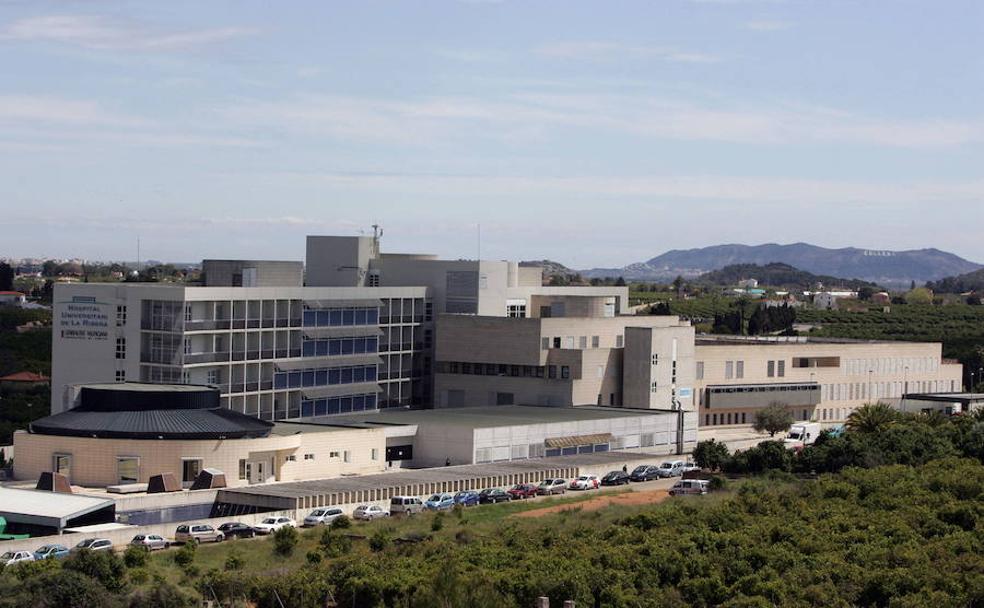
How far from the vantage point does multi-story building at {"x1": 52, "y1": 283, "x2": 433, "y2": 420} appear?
88188 mm

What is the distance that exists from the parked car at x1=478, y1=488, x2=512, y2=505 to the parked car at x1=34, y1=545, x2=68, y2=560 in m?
22.8

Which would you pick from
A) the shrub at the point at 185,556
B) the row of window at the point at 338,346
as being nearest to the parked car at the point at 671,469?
the row of window at the point at 338,346

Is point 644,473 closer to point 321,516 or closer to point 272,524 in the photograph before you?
point 321,516

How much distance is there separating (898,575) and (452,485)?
29465 mm

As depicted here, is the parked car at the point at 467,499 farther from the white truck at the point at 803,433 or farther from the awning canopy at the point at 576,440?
the white truck at the point at 803,433

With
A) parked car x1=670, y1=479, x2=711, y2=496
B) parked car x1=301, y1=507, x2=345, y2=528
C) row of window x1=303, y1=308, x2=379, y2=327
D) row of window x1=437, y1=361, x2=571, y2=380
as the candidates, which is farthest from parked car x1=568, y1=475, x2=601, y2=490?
row of window x1=303, y1=308, x2=379, y2=327

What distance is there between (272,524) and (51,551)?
11.2 metres

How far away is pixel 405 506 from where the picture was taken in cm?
7619

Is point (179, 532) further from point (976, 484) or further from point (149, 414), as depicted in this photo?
point (976, 484)

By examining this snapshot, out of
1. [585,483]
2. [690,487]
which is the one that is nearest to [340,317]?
[585,483]

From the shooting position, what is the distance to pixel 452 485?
80.4 metres

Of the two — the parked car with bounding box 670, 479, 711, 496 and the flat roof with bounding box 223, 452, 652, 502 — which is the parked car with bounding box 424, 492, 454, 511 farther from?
the parked car with bounding box 670, 479, 711, 496

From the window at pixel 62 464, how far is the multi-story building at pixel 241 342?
6.04m

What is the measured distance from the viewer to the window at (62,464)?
77250 millimetres
